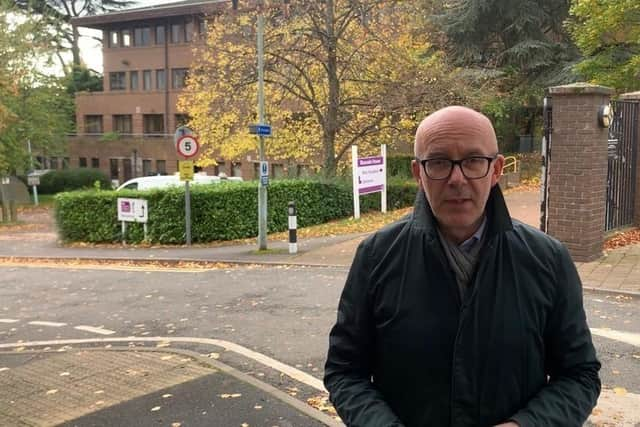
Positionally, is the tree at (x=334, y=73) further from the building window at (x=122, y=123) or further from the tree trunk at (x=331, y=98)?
the building window at (x=122, y=123)

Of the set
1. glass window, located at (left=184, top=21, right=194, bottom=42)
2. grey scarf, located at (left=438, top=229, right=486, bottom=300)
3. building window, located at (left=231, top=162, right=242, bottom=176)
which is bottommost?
building window, located at (left=231, top=162, right=242, bottom=176)

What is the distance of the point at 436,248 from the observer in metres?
1.86

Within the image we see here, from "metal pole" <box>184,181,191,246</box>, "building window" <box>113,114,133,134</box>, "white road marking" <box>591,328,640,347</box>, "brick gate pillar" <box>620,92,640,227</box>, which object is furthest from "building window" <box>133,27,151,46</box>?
"white road marking" <box>591,328,640,347</box>

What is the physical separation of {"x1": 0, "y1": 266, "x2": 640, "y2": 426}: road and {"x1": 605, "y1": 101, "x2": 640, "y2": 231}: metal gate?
3.79m

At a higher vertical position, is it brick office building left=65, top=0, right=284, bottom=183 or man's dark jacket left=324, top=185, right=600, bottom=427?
brick office building left=65, top=0, right=284, bottom=183

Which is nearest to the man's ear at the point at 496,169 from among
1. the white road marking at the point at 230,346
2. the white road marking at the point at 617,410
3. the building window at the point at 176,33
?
the white road marking at the point at 617,410

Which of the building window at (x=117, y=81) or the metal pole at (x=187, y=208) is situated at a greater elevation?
the building window at (x=117, y=81)

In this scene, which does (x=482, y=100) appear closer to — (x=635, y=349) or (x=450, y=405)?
(x=635, y=349)

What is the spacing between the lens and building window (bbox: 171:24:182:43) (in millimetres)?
46281

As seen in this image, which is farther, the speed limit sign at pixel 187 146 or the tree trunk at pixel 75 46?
the tree trunk at pixel 75 46

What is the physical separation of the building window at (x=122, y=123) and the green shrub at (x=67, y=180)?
4.43 m

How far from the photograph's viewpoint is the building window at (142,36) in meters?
48.2

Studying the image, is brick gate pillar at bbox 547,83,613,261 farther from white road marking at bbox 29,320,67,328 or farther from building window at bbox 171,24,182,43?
building window at bbox 171,24,182,43

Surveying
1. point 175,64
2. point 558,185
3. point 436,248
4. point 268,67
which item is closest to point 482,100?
point 268,67
